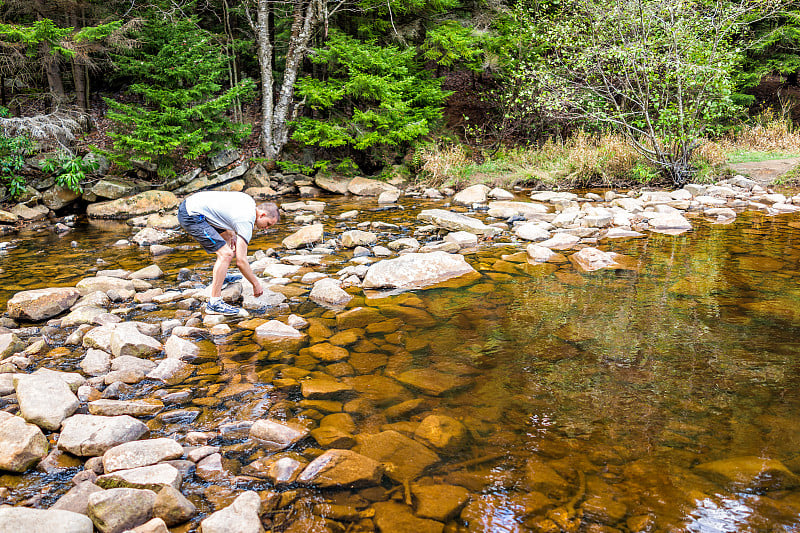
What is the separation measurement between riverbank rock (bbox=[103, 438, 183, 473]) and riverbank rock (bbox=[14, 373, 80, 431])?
0.59m

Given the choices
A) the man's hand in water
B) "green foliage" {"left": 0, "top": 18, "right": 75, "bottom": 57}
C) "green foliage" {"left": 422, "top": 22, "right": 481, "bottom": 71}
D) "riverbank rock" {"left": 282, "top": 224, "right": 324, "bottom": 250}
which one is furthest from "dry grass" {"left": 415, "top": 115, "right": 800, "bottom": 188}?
the man's hand in water

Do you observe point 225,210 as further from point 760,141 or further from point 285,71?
point 760,141

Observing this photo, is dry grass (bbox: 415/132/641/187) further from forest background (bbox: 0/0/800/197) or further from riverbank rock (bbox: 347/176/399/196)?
riverbank rock (bbox: 347/176/399/196)

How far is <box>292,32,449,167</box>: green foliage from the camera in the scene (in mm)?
12438

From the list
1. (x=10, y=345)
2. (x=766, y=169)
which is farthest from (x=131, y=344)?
(x=766, y=169)

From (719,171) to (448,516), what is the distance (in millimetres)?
11839

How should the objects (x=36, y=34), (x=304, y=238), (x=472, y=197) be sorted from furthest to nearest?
(x=472, y=197), (x=36, y=34), (x=304, y=238)

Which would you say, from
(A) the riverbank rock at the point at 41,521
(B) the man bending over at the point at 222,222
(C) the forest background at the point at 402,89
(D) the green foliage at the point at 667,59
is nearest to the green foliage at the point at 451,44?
(C) the forest background at the point at 402,89

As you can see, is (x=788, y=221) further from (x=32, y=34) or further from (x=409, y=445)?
(x=32, y=34)

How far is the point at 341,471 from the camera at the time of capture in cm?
235

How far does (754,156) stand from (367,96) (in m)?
9.70

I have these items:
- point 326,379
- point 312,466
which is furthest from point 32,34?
point 312,466

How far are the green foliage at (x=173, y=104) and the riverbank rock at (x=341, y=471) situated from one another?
10.7 metres

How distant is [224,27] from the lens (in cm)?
1534
